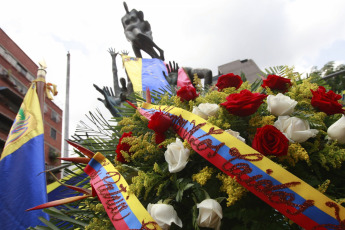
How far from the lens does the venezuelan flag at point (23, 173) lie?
3467mm

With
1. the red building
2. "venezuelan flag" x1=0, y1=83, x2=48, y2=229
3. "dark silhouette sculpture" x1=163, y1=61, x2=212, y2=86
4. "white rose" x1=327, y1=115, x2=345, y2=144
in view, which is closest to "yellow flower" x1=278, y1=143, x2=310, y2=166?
"white rose" x1=327, y1=115, x2=345, y2=144

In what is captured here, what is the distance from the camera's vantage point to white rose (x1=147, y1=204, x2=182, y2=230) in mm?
1029

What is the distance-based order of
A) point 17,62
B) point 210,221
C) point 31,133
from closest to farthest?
point 210,221 < point 31,133 < point 17,62

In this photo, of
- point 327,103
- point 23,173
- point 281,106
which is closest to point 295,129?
point 281,106

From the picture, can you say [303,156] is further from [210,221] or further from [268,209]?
[210,221]

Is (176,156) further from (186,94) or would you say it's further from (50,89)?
(50,89)

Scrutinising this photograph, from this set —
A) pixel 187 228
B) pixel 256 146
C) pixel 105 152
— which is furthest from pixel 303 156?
pixel 105 152

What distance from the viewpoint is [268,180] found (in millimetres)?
983

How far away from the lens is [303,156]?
3.39ft

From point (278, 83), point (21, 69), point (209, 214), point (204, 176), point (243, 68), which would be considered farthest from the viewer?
point (21, 69)

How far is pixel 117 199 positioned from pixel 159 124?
0.37 metres

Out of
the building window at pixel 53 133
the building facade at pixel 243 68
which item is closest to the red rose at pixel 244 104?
the building facade at pixel 243 68

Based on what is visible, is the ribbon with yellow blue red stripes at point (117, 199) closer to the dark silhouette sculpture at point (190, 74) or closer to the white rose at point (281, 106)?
Result: the white rose at point (281, 106)

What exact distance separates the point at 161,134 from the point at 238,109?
38cm
